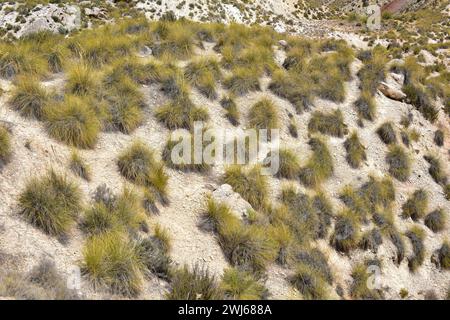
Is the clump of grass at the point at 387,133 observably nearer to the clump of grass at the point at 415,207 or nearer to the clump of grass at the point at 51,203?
the clump of grass at the point at 415,207

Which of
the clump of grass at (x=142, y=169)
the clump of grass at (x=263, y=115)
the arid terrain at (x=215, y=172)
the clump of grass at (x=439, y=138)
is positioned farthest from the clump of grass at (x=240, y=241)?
the clump of grass at (x=439, y=138)

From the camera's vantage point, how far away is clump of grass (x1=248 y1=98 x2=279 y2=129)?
37.9ft

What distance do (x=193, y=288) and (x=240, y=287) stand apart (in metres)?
0.84

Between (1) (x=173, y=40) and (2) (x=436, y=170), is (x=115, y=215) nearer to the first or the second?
(1) (x=173, y=40)

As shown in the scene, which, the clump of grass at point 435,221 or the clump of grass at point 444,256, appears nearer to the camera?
the clump of grass at point 444,256

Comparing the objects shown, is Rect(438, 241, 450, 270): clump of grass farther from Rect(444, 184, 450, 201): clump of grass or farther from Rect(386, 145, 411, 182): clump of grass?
Rect(386, 145, 411, 182): clump of grass

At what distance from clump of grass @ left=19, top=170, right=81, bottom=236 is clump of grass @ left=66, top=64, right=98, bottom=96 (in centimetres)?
345

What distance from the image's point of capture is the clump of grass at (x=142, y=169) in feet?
27.6

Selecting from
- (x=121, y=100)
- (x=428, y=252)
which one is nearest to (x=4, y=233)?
(x=121, y=100)

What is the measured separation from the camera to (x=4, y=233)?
6043 millimetres

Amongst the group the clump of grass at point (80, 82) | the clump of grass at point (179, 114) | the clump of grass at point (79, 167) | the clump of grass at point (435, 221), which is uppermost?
the clump of grass at point (80, 82)

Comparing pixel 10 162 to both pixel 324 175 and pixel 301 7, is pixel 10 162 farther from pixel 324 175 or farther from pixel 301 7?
pixel 301 7

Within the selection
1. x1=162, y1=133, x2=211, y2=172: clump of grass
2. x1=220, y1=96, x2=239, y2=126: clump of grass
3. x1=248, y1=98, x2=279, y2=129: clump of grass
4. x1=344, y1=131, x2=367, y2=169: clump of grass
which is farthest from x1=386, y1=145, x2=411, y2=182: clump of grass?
x1=162, y1=133, x2=211, y2=172: clump of grass

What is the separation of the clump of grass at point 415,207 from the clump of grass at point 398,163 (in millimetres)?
866
